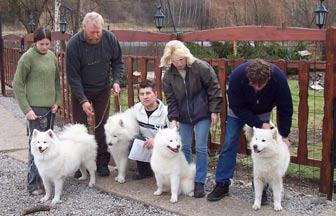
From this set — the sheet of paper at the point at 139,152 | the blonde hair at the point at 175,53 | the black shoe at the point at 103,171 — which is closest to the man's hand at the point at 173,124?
the sheet of paper at the point at 139,152

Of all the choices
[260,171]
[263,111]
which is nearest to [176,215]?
[260,171]

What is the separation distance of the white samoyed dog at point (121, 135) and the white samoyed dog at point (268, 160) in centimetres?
142

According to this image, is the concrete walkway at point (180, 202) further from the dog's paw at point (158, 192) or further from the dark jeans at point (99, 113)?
the dark jeans at point (99, 113)

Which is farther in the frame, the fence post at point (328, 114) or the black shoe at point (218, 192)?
the black shoe at point (218, 192)

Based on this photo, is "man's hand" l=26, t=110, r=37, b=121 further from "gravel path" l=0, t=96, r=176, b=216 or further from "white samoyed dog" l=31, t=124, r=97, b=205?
"gravel path" l=0, t=96, r=176, b=216

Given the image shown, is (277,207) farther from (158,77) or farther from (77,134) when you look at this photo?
(158,77)

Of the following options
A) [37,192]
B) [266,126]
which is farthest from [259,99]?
[37,192]

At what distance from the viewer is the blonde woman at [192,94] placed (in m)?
4.63

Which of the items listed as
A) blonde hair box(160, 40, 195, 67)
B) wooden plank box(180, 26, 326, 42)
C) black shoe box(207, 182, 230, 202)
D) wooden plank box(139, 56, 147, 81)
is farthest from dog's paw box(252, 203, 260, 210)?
wooden plank box(139, 56, 147, 81)

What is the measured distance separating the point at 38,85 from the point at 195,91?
1.64m

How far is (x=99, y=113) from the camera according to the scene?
564cm

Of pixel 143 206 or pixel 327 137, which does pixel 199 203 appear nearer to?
pixel 143 206

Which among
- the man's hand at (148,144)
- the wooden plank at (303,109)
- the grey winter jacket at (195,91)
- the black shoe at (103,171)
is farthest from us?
the black shoe at (103,171)

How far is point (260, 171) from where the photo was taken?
4.37 metres
